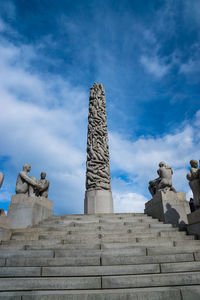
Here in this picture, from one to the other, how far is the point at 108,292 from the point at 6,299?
5.56ft

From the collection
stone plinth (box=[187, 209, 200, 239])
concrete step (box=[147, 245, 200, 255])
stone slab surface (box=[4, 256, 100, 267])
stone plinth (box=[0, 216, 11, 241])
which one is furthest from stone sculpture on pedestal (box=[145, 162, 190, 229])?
stone plinth (box=[0, 216, 11, 241])

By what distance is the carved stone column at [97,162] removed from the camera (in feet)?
47.5

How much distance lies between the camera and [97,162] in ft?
51.9

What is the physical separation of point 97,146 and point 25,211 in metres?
8.31

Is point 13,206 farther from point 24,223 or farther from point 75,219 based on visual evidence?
point 75,219

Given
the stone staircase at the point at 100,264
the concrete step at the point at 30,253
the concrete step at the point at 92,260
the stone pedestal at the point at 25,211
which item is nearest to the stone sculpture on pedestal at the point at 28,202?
the stone pedestal at the point at 25,211

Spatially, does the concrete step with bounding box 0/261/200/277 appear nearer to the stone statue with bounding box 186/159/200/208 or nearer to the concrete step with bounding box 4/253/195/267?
the concrete step with bounding box 4/253/195/267

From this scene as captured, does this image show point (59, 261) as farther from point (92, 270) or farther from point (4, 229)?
point (4, 229)

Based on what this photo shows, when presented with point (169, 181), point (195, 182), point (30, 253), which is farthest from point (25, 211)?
point (195, 182)

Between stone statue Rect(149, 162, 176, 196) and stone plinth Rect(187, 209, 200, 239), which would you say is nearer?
stone plinth Rect(187, 209, 200, 239)

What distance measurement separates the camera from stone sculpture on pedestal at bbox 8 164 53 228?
9.16m

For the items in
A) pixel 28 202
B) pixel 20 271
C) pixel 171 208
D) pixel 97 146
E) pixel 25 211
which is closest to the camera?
pixel 20 271

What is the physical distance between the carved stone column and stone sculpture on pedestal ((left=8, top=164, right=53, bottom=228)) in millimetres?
4142

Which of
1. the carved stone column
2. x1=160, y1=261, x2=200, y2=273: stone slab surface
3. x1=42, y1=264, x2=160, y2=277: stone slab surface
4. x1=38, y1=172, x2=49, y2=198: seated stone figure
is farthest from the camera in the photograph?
the carved stone column
